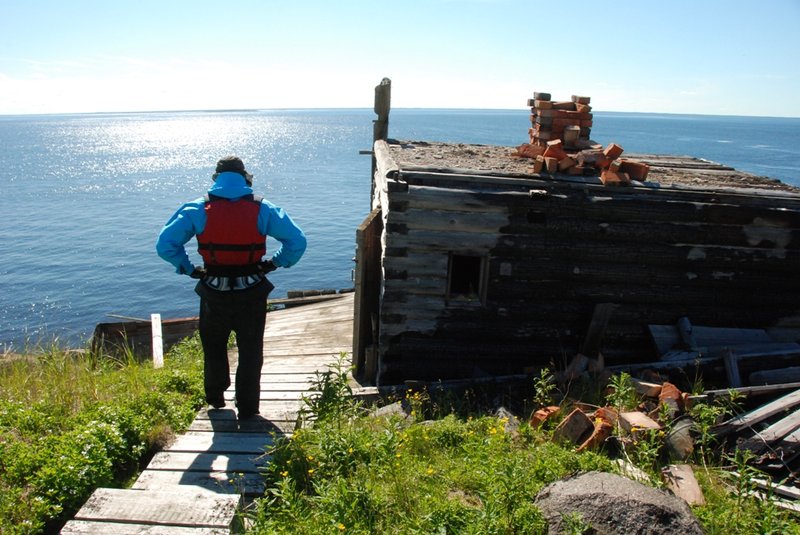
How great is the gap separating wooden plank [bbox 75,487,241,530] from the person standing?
134 centimetres

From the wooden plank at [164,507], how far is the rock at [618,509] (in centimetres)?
225

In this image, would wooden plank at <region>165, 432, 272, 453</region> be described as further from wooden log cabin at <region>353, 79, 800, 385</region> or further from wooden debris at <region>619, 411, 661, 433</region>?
wooden debris at <region>619, 411, 661, 433</region>

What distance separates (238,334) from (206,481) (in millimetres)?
1346

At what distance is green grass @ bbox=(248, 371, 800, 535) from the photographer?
4023 mm

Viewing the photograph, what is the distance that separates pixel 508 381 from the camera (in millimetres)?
7129

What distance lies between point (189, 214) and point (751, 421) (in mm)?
5472

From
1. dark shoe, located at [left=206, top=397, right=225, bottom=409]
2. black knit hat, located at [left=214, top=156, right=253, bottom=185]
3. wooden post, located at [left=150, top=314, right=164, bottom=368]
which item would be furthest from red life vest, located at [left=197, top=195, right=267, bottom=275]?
wooden post, located at [left=150, top=314, right=164, bottom=368]

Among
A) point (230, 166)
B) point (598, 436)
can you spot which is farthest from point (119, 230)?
point (598, 436)

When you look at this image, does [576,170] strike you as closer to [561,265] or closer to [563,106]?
[561,265]

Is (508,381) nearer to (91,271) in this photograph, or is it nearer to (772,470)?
(772,470)

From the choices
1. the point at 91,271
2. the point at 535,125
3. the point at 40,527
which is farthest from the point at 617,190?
the point at 91,271

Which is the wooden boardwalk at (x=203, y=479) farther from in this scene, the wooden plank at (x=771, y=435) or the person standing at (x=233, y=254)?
the wooden plank at (x=771, y=435)

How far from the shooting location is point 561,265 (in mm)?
7309

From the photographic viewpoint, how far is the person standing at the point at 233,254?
17.2 ft
